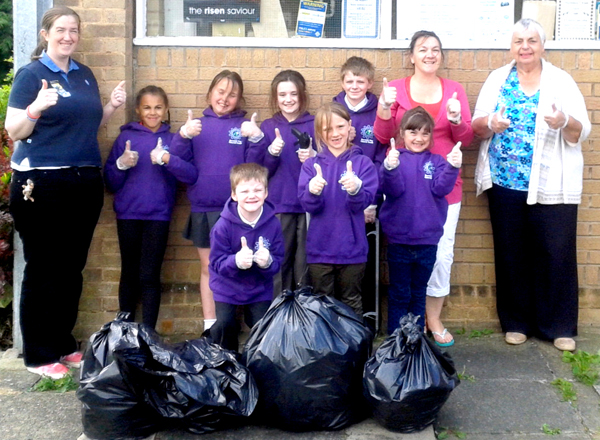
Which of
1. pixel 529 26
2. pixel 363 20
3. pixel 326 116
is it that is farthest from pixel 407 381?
pixel 363 20

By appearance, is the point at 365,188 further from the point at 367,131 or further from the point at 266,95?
the point at 266,95

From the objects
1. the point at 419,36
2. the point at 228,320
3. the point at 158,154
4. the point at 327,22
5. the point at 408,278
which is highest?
the point at 327,22

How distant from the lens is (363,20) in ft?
17.6

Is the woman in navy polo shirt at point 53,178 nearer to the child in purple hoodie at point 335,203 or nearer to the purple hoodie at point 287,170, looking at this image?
the purple hoodie at point 287,170

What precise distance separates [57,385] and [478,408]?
96.6 inches

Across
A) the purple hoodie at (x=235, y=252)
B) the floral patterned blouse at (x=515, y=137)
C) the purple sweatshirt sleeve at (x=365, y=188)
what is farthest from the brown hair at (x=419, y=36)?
the purple hoodie at (x=235, y=252)

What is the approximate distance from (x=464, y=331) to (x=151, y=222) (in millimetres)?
2329

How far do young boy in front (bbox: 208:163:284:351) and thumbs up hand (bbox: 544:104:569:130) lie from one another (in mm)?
1793

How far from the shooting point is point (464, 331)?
17.9ft

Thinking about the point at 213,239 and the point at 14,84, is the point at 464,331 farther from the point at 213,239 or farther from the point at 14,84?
the point at 14,84

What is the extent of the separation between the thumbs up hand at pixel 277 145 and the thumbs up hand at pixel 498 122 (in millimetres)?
1337

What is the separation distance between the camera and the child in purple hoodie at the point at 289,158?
16.3ft

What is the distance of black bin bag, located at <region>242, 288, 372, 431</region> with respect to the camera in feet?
12.3

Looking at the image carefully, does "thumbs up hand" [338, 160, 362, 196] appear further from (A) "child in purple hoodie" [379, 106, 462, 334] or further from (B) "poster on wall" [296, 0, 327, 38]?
(B) "poster on wall" [296, 0, 327, 38]
